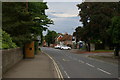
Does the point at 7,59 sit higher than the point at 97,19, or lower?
lower

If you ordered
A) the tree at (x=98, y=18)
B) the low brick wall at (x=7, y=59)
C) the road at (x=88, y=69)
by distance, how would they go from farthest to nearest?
1. the tree at (x=98, y=18)
2. the road at (x=88, y=69)
3. the low brick wall at (x=7, y=59)

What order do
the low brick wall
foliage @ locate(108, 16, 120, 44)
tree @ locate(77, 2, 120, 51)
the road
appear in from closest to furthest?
the low brick wall < the road < foliage @ locate(108, 16, 120, 44) < tree @ locate(77, 2, 120, 51)

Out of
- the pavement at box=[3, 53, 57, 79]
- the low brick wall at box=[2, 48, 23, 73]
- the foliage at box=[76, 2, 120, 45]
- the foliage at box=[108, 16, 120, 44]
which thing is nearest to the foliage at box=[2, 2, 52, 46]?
the low brick wall at box=[2, 48, 23, 73]

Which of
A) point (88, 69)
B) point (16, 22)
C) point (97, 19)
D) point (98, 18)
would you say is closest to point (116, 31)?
point (16, 22)

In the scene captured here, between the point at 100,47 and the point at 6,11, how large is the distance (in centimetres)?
5053

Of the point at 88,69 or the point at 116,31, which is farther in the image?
the point at 116,31

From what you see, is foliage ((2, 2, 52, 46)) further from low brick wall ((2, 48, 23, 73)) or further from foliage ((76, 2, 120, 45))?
foliage ((76, 2, 120, 45))

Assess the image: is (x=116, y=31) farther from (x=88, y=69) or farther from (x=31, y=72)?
(x=31, y=72)

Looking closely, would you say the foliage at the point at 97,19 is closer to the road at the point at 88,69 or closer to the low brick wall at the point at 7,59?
the road at the point at 88,69

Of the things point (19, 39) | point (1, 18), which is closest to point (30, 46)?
point (19, 39)

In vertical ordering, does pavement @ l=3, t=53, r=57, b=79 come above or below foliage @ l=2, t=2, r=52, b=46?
below

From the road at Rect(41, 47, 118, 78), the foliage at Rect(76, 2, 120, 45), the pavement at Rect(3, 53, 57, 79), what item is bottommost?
the road at Rect(41, 47, 118, 78)

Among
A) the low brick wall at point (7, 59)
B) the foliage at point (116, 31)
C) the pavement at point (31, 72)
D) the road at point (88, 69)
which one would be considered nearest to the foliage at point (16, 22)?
the road at point (88, 69)

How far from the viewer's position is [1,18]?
2725 cm
